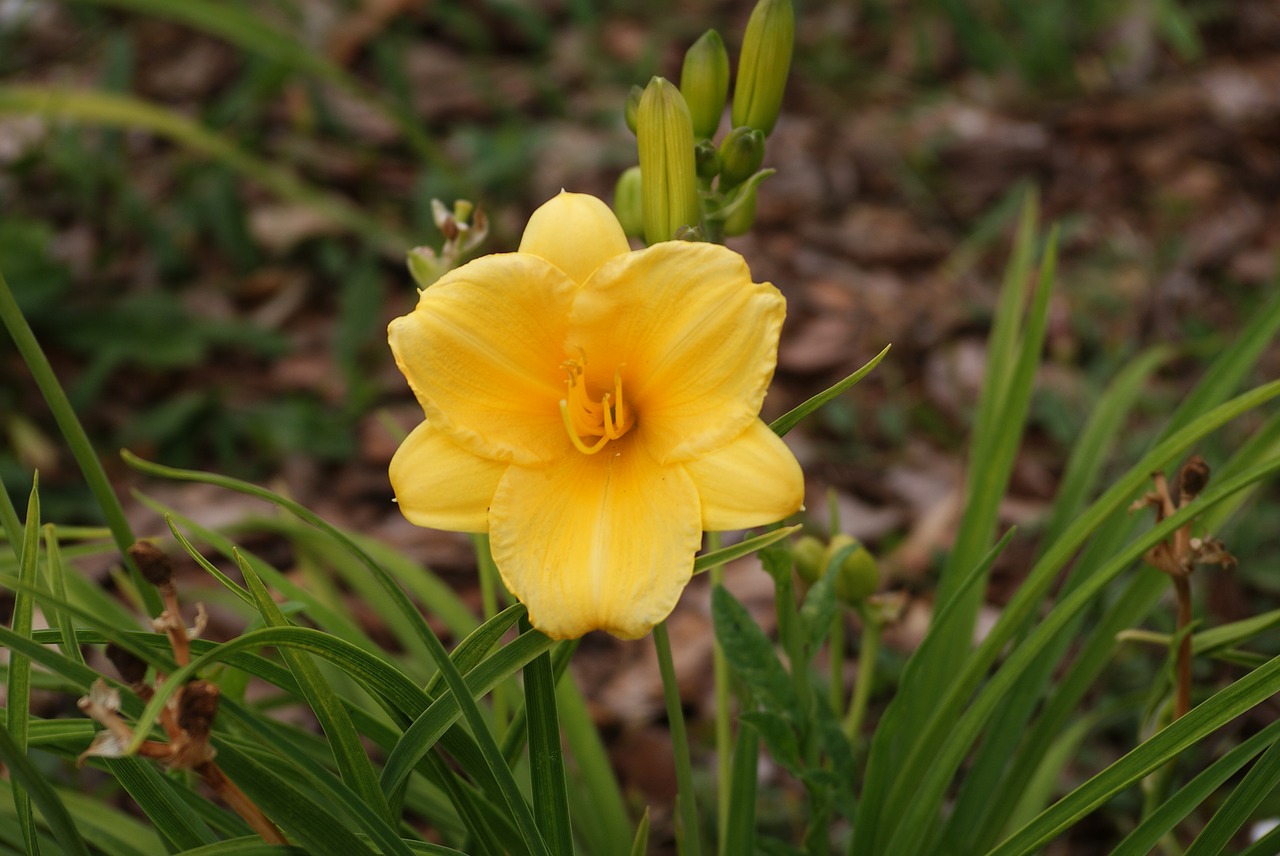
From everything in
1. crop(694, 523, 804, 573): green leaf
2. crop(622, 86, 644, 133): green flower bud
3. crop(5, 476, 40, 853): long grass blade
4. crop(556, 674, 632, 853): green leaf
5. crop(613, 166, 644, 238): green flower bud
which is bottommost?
crop(556, 674, 632, 853): green leaf

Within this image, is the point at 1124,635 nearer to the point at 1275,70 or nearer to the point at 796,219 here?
the point at 796,219

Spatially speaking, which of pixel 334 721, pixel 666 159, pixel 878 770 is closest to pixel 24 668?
Answer: pixel 334 721

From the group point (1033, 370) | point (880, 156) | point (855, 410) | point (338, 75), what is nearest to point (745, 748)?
point (1033, 370)

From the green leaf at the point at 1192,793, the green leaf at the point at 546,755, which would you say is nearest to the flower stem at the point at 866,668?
the green leaf at the point at 1192,793

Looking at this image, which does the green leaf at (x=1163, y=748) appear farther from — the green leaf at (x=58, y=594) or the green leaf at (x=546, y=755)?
the green leaf at (x=58, y=594)

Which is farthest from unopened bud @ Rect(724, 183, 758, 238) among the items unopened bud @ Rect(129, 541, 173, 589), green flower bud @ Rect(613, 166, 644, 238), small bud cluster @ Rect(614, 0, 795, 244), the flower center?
unopened bud @ Rect(129, 541, 173, 589)

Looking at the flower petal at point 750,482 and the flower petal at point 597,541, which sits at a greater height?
the flower petal at point 750,482

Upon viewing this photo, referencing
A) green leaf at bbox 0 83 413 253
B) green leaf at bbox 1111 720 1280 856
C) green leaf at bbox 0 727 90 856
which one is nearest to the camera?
green leaf at bbox 0 727 90 856

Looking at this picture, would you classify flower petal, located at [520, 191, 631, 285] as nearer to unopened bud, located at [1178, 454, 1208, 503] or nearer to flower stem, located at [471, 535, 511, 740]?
flower stem, located at [471, 535, 511, 740]
